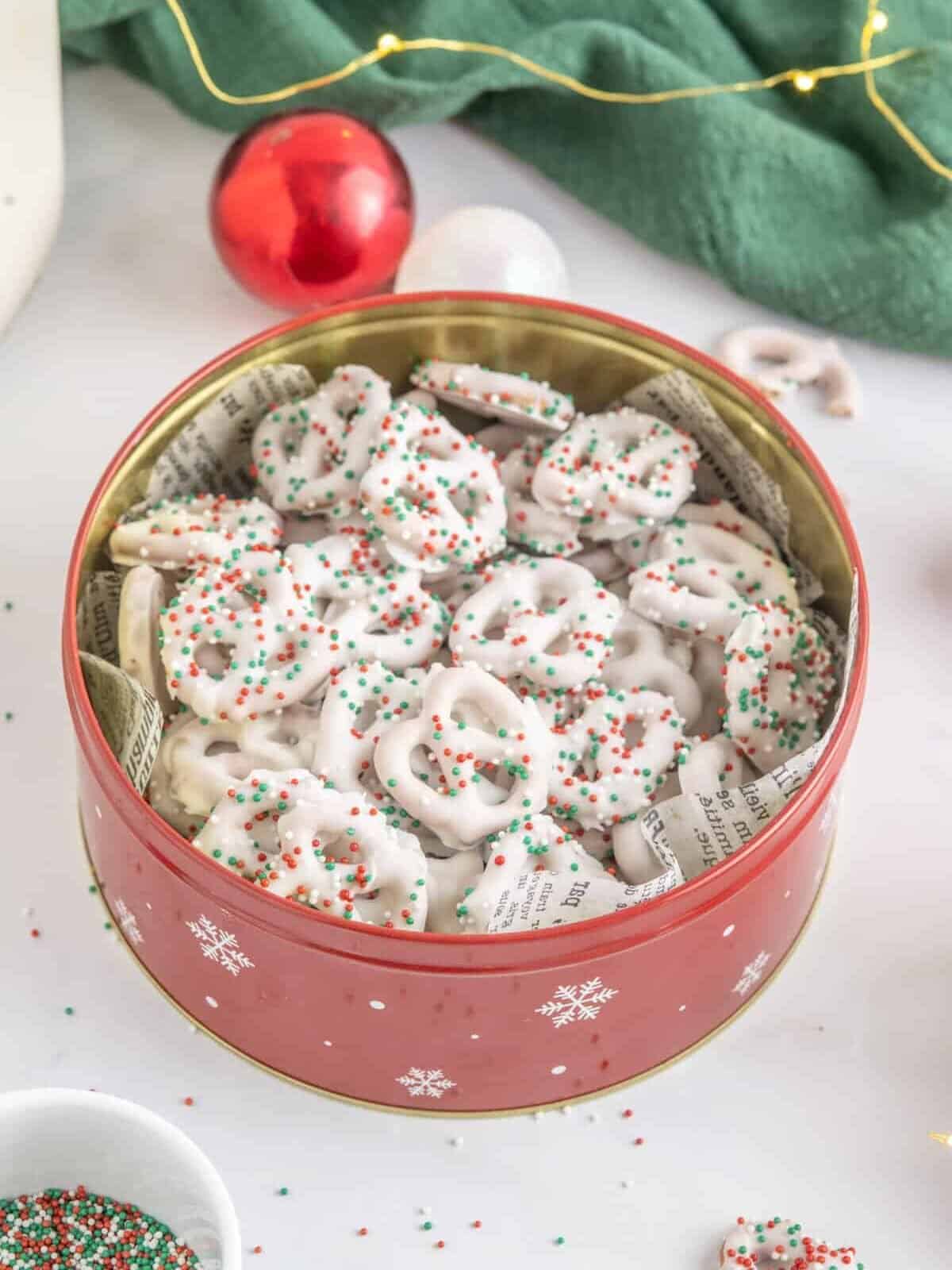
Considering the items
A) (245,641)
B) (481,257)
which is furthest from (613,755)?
(481,257)

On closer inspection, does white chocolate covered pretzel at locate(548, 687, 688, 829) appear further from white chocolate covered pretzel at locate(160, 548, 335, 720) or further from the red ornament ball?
the red ornament ball

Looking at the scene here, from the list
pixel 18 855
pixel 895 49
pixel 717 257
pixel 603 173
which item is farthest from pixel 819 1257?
pixel 895 49

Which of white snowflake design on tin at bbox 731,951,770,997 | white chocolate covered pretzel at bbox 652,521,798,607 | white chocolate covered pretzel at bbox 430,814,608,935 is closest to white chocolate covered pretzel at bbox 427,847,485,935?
white chocolate covered pretzel at bbox 430,814,608,935

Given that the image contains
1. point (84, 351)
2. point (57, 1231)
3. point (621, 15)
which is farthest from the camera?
point (621, 15)

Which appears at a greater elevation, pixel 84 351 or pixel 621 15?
pixel 621 15

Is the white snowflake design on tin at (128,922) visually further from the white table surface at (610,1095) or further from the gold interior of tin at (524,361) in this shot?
the gold interior of tin at (524,361)

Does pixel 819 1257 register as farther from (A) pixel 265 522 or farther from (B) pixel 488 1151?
(A) pixel 265 522

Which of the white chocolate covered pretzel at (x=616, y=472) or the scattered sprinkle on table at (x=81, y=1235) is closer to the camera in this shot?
the scattered sprinkle on table at (x=81, y=1235)

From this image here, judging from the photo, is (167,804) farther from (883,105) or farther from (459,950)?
(883,105)

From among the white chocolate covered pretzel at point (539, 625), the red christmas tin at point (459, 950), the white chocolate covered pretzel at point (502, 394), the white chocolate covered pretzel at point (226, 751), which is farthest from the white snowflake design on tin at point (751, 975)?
the white chocolate covered pretzel at point (502, 394)
